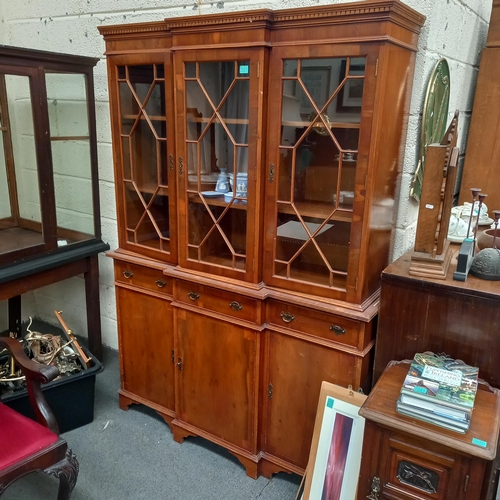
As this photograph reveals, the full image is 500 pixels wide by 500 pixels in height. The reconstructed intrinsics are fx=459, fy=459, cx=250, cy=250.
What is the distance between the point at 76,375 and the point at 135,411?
1.35 ft

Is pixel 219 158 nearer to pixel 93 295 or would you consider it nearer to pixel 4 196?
pixel 93 295

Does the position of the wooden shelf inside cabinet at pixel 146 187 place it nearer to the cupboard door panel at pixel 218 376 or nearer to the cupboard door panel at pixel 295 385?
the cupboard door panel at pixel 218 376

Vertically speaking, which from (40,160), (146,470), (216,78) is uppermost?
(216,78)

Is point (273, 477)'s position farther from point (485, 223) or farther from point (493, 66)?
point (493, 66)

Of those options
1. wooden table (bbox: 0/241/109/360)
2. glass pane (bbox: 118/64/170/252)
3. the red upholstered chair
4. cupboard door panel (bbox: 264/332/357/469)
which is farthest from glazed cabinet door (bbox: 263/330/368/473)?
wooden table (bbox: 0/241/109/360)

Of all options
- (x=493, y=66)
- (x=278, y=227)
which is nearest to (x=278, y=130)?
(x=278, y=227)

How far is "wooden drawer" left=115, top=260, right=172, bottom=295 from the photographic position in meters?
2.12

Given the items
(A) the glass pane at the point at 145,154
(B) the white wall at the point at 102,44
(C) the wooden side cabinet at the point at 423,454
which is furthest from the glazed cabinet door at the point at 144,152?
(C) the wooden side cabinet at the point at 423,454

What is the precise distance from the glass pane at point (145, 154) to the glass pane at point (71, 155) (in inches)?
17.8

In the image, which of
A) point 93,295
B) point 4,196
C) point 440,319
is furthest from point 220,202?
point 4,196

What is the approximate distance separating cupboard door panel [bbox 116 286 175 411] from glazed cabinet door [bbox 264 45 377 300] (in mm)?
664

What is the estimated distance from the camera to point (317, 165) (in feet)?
5.51

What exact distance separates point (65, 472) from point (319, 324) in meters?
1.08

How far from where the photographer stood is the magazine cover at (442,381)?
4.50 ft
